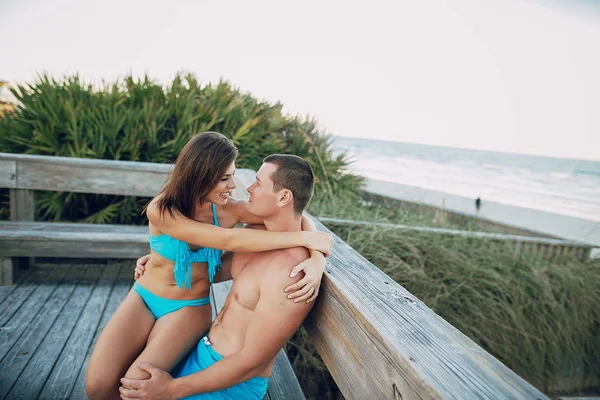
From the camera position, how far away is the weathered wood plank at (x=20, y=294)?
10.5 ft

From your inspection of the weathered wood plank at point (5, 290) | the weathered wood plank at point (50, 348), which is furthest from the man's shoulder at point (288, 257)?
the weathered wood plank at point (5, 290)

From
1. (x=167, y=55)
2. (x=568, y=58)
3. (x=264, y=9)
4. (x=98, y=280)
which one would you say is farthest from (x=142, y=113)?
(x=568, y=58)

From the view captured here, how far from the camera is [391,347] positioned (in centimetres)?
97

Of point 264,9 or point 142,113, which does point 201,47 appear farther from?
point 142,113

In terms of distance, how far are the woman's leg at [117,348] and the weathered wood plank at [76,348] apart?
0.60m

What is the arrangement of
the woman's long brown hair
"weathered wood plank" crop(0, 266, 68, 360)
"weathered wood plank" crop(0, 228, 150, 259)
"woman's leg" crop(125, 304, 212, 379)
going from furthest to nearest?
"weathered wood plank" crop(0, 228, 150, 259) < "weathered wood plank" crop(0, 266, 68, 360) < the woman's long brown hair < "woman's leg" crop(125, 304, 212, 379)

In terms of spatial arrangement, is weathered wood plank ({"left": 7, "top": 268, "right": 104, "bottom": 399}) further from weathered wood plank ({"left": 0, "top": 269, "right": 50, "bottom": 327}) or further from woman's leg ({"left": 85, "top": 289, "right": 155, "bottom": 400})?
woman's leg ({"left": 85, "top": 289, "right": 155, "bottom": 400})

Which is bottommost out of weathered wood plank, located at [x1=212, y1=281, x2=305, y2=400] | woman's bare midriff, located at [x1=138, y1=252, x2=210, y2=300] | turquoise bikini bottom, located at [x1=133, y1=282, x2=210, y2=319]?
weathered wood plank, located at [x1=212, y1=281, x2=305, y2=400]

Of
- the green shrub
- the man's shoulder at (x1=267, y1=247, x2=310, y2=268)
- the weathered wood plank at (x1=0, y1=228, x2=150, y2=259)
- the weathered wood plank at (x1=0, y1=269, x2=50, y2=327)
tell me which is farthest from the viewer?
the green shrub

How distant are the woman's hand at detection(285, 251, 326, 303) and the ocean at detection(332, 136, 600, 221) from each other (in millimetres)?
13600

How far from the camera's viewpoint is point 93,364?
1822 millimetres

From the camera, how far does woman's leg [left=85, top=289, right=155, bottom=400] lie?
5.93ft

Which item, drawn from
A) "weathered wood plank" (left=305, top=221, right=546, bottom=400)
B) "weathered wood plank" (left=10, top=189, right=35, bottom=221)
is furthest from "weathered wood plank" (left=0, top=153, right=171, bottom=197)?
"weathered wood plank" (left=305, top=221, right=546, bottom=400)

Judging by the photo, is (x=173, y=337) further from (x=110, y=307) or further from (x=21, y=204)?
(x=21, y=204)
